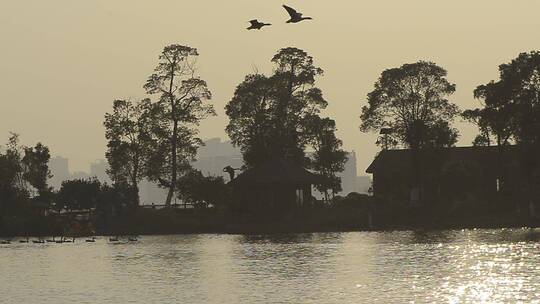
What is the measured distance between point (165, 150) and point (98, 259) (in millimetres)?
36272

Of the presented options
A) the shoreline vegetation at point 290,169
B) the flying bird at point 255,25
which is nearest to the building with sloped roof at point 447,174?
the shoreline vegetation at point 290,169

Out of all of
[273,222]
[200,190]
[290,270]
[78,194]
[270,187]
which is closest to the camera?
[290,270]

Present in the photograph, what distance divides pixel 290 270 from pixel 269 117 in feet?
187

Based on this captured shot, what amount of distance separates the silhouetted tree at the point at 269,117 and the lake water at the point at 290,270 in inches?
808

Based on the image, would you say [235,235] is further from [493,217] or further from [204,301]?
[204,301]

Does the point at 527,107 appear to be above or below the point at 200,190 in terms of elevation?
above

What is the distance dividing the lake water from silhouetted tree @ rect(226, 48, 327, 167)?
20.5 m

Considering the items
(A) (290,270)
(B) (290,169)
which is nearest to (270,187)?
(B) (290,169)

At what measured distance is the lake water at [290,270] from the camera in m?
58.6

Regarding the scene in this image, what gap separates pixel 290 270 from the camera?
240ft

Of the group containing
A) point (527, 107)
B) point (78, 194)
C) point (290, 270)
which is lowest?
point (290, 270)

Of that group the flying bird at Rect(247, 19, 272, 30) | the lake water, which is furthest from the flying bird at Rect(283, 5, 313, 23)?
the lake water

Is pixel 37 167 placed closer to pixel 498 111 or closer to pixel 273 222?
pixel 273 222

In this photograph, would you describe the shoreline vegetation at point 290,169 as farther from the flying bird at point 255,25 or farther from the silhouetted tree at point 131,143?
the flying bird at point 255,25
